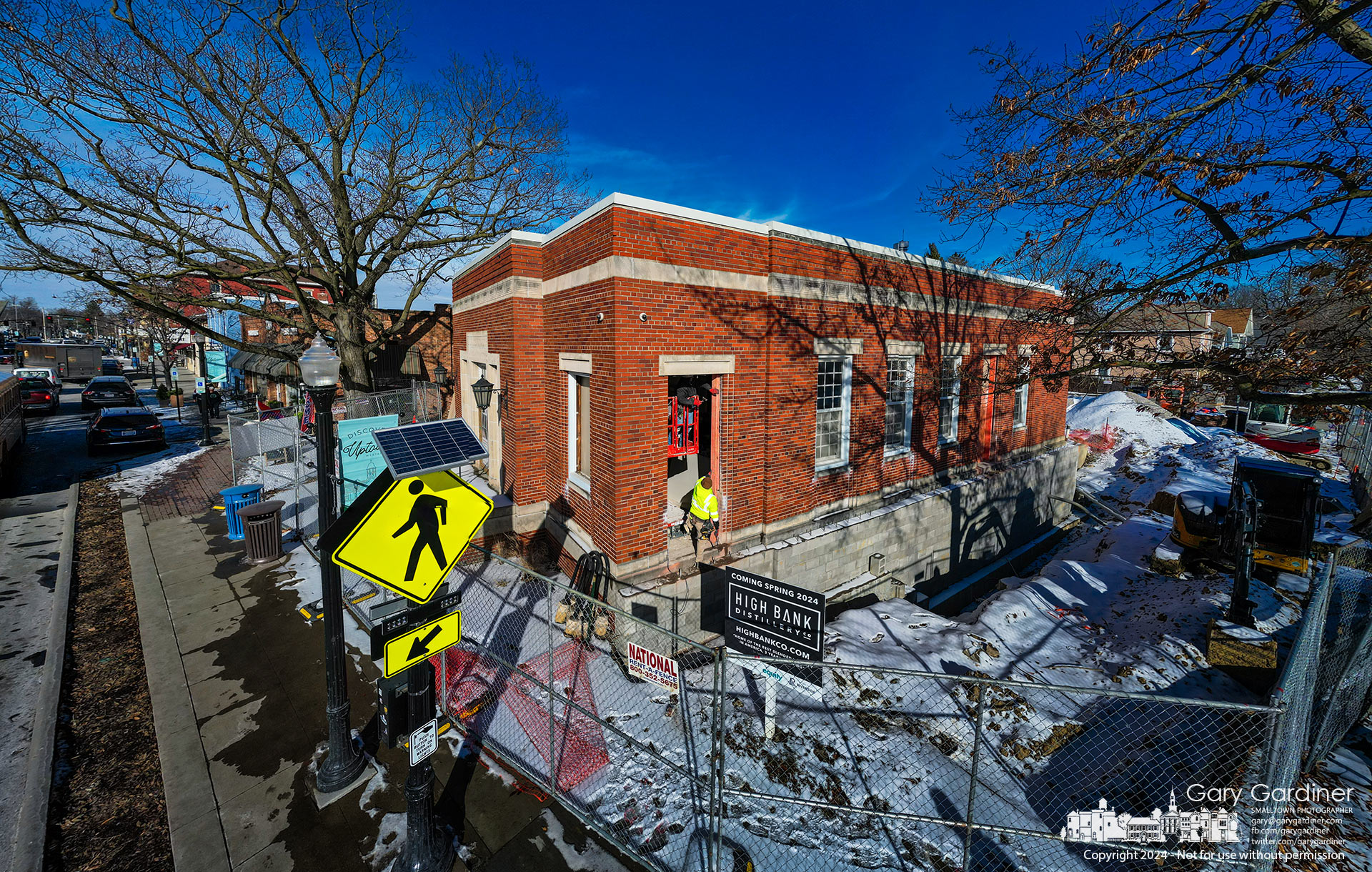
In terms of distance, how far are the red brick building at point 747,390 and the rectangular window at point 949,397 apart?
6 cm

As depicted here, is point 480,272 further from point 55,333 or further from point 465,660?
point 55,333

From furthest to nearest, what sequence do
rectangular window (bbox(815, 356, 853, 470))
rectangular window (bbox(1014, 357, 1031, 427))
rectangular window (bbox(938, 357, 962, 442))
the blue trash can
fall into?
rectangular window (bbox(1014, 357, 1031, 427)) < rectangular window (bbox(938, 357, 962, 442)) < rectangular window (bbox(815, 356, 853, 470)) < the blue trash can

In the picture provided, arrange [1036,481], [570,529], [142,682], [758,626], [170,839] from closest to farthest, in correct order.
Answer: [170,839] < [758,626] < [142,682] < [570,529] < [1036,481]

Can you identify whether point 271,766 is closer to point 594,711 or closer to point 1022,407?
point 594,711

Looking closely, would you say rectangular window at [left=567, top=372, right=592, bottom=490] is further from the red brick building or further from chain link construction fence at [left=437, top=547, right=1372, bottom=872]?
chain link construction fence at [left=437, top=547, right=1372, bottom=872]

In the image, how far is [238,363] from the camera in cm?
2977

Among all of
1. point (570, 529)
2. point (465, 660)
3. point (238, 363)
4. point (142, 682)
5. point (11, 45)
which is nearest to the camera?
point (142, 682)

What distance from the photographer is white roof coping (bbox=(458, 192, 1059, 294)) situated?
7.96 m

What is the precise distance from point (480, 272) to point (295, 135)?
6.69m

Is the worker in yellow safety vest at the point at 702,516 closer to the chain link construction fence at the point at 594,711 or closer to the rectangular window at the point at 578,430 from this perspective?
the chain link construction fence at the point at 594,711

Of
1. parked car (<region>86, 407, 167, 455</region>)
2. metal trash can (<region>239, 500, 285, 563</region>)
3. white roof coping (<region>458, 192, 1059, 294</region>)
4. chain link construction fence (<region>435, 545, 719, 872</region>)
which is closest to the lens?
chain link construction fence (<region>435, 545, 719, 872</region>)

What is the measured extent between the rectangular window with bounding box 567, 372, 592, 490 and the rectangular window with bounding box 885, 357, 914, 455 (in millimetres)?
6970

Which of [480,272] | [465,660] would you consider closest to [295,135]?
[480,272]

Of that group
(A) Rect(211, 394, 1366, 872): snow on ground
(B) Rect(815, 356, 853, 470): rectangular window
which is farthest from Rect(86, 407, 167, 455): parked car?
(B) Rect(815, 356, 853, 470): rectangular window
